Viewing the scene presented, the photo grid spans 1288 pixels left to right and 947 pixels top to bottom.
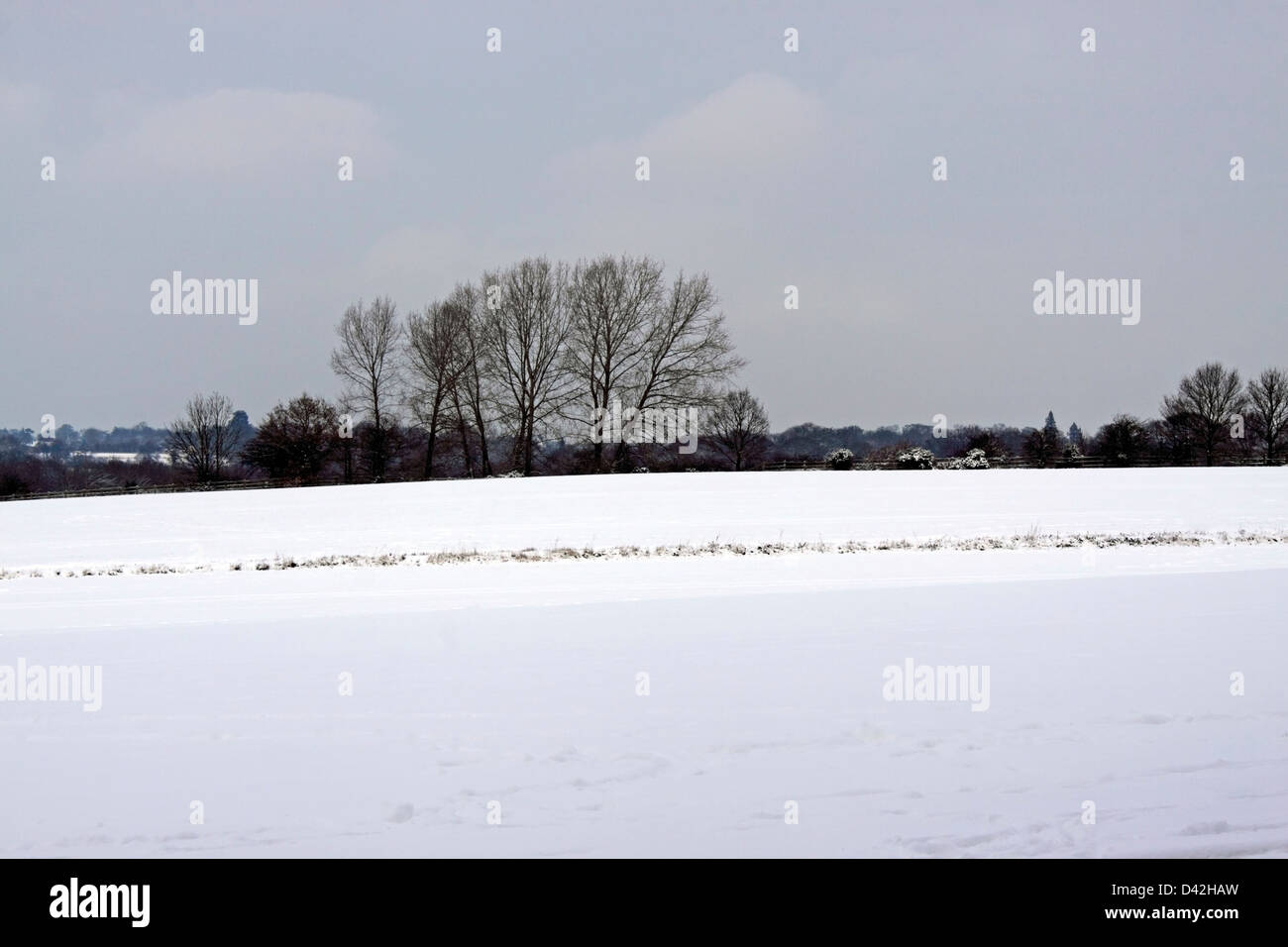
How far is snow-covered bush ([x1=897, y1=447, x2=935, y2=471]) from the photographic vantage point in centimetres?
4509

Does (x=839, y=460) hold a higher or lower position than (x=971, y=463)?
higher

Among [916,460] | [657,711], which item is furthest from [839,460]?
[657,711]

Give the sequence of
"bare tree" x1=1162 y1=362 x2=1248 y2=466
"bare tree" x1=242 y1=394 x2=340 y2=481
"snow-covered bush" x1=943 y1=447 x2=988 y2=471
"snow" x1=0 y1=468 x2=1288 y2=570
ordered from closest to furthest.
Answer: "snow" x1=0 y1=468 x2=1288 y2=570
"snow-covered bush" x1=943 y1=447 x2=988 y2=471
"bare tree" x1=242 y1=394 x2=340 y2=481
"bare tree" x1=1162 y1=362 x2=1248 y2=466

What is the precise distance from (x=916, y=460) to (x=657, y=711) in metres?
40.1

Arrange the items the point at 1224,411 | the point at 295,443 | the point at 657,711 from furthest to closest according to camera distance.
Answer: the point at 1224,411
the point at 295,443
the point at 657,711

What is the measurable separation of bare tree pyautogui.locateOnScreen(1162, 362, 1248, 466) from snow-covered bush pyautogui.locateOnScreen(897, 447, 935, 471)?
45.3 metres

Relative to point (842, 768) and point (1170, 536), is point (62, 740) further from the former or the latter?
point (1170, 536)

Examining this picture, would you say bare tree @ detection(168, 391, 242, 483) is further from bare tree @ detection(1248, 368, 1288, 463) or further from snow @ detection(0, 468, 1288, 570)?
bare tree @ detection(1248, 368, 1288, 463)

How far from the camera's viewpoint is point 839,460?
47406 millimetres
